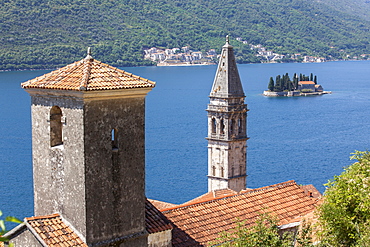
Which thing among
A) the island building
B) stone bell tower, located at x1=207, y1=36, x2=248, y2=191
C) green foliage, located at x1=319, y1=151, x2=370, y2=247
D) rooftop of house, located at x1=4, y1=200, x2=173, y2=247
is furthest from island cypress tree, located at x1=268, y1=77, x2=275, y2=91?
rooftop of house, located at x1=4, y1=200, x2=173, y2=247

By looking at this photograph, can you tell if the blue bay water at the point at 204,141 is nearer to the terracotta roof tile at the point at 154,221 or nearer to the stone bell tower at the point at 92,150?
the terracotta roof tile at the point at 154,221

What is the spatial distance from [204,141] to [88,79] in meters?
57.0

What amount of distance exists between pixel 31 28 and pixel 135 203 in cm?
17827

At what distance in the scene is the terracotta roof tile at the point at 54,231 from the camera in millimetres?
9438

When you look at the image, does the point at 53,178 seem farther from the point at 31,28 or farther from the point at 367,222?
the point at 31,28

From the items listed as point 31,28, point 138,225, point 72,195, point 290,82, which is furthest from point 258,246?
point 31,28

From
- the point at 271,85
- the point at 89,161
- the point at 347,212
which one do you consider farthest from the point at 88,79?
the point at 271,85

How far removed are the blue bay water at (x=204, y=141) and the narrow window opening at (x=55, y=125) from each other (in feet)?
96.5

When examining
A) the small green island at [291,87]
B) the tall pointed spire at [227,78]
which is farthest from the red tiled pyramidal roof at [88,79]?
the small green island at [291,87]

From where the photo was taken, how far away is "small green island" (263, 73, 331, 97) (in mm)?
122875

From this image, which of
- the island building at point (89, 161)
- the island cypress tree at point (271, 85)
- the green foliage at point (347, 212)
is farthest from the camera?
the island cypress tree at point (271, 85)

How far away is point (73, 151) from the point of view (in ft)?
31.8

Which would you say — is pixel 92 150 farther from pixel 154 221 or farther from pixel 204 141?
pixel 204 141

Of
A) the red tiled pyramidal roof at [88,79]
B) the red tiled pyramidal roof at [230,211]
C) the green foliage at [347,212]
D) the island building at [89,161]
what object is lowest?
the red tiled pyramidal roof at [230,211]
